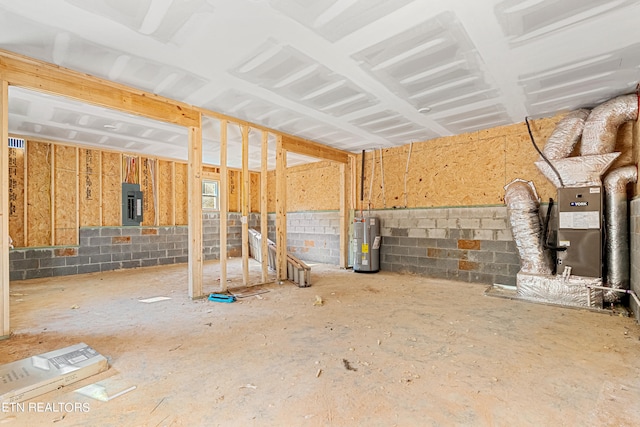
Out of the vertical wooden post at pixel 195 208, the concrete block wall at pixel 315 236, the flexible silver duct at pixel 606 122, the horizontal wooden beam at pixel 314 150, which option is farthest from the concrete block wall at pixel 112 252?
the flexible silver duct at pixel 606 122

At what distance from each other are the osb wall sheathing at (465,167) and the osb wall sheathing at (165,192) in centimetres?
454

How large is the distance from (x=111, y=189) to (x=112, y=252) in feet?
4.23

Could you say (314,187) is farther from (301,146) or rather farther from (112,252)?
(112,252)

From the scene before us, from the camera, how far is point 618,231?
11.2 feet

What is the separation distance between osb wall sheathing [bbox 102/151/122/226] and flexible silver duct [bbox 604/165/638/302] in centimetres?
804

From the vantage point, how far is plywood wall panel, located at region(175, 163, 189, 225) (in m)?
7.12

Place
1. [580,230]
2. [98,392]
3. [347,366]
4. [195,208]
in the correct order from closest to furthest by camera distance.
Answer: [98,392]
[347,366]
[580,230]
[195,208]

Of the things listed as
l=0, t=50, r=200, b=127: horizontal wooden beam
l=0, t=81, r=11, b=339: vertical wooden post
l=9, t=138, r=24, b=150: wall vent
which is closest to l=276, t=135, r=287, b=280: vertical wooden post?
l=0, t=50, r=200, b=127: horizontal wooden beam

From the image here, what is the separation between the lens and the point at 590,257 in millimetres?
3502

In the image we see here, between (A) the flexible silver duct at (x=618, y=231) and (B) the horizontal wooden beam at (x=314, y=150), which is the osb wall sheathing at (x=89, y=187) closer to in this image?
(B) the horizontal wooden beam at (x=314, y=150)

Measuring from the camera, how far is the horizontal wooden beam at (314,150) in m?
5.21

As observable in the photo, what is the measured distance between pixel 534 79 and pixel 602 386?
9.22 feet

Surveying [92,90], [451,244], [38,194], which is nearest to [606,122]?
[451,244]

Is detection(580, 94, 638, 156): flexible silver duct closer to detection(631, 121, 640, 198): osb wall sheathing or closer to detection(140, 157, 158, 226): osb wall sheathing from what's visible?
detection(631, 121, 640, 198): osb wall sheathing
